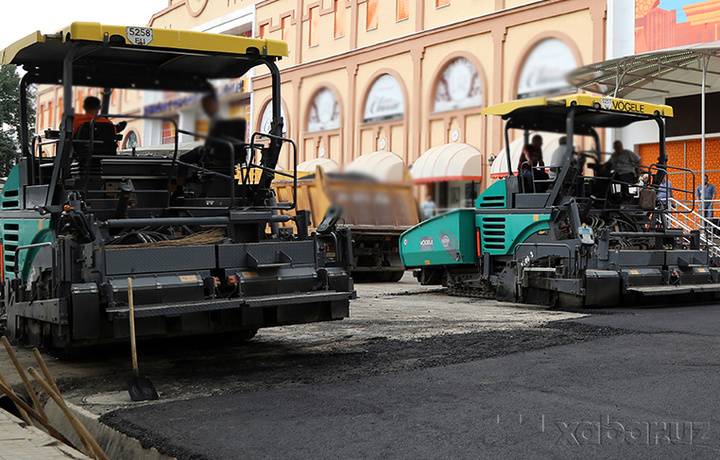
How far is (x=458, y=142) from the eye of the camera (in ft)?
13.2

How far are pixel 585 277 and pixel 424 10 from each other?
737cm

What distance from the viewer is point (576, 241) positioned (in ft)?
38.7

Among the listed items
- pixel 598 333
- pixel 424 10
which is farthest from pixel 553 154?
pixel 424 10

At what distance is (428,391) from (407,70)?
2978 millimetres

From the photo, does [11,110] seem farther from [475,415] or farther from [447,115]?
[447,115]

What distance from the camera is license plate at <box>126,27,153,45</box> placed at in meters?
6.89

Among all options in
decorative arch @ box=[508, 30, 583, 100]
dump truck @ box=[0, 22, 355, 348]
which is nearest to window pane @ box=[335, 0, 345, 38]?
dump truck @ box=[0, 22, 355, 348]

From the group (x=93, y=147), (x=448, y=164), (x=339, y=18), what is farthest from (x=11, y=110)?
(x=448, y=164)

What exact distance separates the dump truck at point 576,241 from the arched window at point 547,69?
23.5 feet

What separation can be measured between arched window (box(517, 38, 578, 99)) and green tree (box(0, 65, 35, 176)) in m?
5.58

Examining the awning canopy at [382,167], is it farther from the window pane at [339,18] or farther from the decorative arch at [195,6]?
the decorative arch at [195,6]

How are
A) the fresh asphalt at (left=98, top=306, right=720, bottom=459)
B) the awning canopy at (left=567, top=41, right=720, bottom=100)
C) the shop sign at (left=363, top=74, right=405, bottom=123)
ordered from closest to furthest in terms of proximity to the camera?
the shop sign at (left=363, top=74, right=405, bottom=123), the fresh asphalt at (left=98, top=306, right=720, bottom=459), the awning canopy at (left=567, top=41, right=720, bottom=100)

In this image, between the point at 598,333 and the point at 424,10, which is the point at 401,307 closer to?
the point at 598,333

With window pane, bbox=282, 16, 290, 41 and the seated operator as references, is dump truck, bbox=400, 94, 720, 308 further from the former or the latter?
the seated operator
